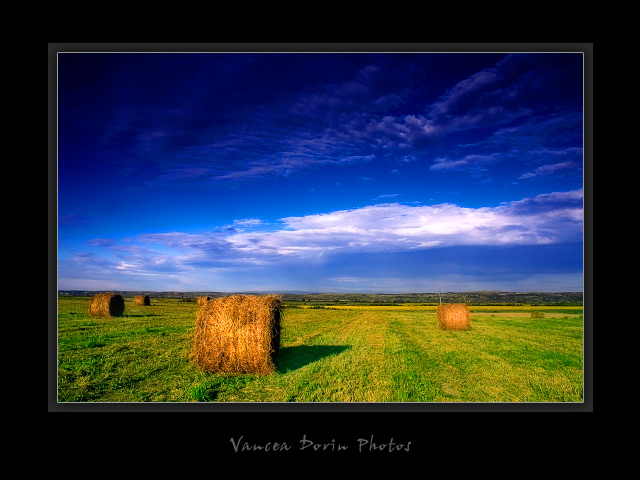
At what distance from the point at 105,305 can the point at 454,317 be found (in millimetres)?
19399

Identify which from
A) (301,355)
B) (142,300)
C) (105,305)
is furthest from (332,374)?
(142,300)

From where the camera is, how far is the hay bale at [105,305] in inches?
847

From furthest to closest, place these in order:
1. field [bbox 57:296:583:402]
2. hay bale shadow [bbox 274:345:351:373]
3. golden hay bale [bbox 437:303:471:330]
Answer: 1. golden hay bale [bbox 437:303:471:330]
2. hay bale shadow [bbox 274:345:351:373]
3. field [bbox 57:296:583:402]

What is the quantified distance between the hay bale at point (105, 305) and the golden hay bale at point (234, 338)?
52.2ft

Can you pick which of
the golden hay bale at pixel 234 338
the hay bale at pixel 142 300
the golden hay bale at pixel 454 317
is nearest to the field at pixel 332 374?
the golden hay bale at pixel 234 338

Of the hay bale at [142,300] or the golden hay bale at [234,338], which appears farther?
the hay bale at [142,300]

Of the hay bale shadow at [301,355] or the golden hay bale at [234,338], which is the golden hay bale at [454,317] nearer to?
the hay bale shadow at [301,355]

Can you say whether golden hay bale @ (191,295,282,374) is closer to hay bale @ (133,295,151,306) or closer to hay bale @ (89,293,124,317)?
hay bale @ (89,293,124,317)

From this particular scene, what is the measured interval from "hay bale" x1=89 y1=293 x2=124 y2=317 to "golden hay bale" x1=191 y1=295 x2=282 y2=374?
1592 cm

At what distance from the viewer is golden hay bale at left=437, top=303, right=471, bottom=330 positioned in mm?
19547

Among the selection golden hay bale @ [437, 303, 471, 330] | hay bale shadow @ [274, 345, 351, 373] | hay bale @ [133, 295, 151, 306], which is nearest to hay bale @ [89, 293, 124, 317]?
hay bale shadow @ [274, 345, 351, 373]

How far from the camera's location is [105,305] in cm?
2162

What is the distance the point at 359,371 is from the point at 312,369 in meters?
1.07

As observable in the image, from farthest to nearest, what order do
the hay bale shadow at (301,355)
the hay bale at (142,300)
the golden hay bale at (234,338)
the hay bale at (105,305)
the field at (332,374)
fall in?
the hay bale at (142,300) < the hay bale at (105,305) < the hay bale shadow at (301,355) < the golden hay bale at (234,338) < the field at (332,374)
